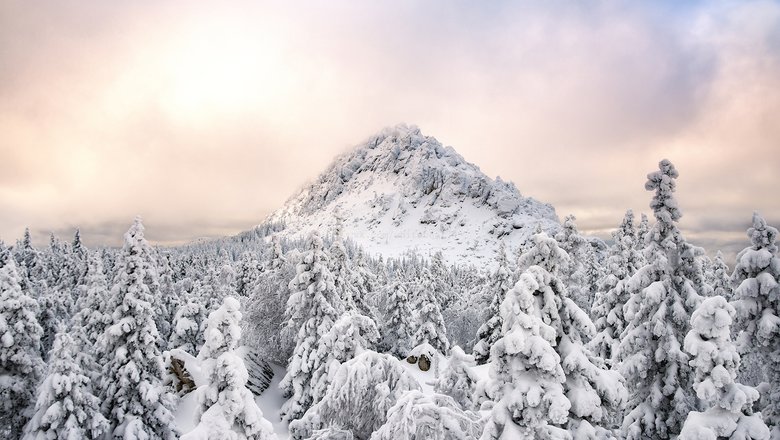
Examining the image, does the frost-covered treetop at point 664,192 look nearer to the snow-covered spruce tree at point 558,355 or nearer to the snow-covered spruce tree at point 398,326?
the snow-covered spruce tree at point 558,355

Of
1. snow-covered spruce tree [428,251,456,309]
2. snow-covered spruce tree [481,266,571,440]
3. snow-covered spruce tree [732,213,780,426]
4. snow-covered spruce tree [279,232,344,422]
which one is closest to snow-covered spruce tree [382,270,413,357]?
snow-covered spruce tree [428,251,456,309]

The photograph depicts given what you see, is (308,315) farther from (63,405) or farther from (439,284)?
(439,284)

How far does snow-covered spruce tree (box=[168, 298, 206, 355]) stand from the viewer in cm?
3931

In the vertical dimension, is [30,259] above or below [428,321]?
above

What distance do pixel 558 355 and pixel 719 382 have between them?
14.4ft

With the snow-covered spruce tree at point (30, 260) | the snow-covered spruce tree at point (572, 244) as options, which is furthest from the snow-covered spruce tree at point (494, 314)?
the snow-covered spruce tree at point (30, 260)

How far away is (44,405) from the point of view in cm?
1947

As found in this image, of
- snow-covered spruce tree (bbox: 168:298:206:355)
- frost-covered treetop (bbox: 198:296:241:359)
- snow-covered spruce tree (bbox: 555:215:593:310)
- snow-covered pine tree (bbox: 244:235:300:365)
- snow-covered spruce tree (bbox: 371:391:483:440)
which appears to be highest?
snow-covered spruce tree (bbox: 555:215:593:310)

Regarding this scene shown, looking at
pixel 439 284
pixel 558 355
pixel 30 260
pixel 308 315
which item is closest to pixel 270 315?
pixel 308 315

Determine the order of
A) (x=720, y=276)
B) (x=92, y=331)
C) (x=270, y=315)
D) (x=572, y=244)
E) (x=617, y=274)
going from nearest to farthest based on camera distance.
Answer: (x=572, y=244)
(x=92, y=331)
(x=617, y=274)
(x=270, y=315)
(x=720, y=276)

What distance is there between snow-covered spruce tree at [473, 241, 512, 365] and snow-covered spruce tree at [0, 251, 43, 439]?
28242mm

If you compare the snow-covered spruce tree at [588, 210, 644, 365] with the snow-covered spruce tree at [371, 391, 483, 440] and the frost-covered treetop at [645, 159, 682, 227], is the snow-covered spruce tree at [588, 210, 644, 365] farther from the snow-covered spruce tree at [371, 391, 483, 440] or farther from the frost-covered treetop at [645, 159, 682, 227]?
the snow-covered spruce tree at [371, 391, 483, 440]

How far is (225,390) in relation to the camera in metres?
10.5

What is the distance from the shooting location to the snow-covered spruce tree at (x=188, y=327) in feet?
129
